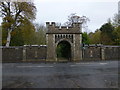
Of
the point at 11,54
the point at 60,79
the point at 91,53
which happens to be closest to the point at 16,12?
the point at 11,54

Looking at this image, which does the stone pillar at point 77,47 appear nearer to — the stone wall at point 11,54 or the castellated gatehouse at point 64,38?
the castellated gatehouse at point 64,38

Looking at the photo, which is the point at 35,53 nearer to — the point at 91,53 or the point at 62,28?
the point at 62,28

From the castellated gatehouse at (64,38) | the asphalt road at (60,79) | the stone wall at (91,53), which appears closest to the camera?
the asphalt road at (60,79)

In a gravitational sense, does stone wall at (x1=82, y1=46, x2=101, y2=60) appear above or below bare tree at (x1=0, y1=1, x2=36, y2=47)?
below

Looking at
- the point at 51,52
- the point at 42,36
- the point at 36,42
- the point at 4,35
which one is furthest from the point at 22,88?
the point at 42,36

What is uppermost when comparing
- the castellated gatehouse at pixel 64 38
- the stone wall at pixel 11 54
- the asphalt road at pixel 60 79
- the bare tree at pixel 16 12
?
the bare tree at pixel 16 12

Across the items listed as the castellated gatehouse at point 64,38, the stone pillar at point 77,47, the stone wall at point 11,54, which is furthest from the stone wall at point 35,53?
the stone pillar at point 77,47

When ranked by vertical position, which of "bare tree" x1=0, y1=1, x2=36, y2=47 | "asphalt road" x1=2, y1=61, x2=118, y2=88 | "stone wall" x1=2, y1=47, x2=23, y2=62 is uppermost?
"bare tree" x1=0, y1=1, x2=36, y2=47

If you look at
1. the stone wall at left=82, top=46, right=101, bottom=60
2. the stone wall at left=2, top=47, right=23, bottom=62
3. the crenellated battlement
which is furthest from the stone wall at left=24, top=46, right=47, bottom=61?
the stone wall at left=82, top=46, right=101, bottom=60

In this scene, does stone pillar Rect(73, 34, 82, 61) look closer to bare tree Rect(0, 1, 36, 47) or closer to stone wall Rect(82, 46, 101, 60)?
stone wall Rect(82, 46, 101, 60)

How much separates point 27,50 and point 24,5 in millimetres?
7877

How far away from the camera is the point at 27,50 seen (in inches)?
1040

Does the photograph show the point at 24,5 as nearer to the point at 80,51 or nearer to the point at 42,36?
the point at 80,51

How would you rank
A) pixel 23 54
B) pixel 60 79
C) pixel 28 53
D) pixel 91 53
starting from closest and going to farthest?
1. pixel 60 79
2. pixel 23 54
3. pixel 28 53
4. pixel 91 53
